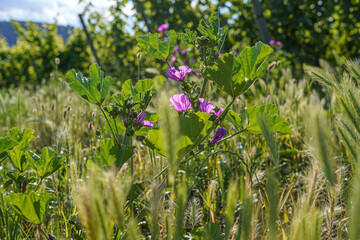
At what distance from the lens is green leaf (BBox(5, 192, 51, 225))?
2.26 feet

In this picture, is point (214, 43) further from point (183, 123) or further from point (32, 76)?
point (32, 76)

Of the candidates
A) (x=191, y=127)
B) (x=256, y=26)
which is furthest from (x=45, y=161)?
(x=256, y=26)

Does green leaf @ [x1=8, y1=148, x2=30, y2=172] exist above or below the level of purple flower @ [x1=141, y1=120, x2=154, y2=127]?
below

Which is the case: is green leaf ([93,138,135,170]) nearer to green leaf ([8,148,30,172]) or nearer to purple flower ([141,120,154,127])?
purple flower ([141,120,154,127])

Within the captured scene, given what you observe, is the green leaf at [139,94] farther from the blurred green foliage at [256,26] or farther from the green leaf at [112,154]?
the blurred green foliage at [256,26]

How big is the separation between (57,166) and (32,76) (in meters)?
12.2

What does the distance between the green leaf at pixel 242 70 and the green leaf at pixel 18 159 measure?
54 cm

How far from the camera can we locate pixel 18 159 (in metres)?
0.86

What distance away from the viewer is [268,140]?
1.77 feet

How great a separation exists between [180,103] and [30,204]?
1.48ft

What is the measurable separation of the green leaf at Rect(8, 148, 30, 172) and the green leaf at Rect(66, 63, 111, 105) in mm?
239

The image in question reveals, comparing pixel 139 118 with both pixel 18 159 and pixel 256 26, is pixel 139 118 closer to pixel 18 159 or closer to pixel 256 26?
pixel 18 159

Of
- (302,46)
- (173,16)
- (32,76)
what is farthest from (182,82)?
(32,76)

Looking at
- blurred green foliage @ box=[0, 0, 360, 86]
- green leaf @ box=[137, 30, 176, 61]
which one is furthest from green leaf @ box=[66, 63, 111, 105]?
→ blurred green foliage @ box=[0, 0, 360, 86]
